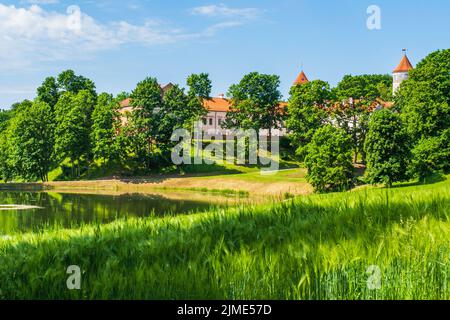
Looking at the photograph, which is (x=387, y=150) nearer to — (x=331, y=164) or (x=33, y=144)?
(x=331, y=164)

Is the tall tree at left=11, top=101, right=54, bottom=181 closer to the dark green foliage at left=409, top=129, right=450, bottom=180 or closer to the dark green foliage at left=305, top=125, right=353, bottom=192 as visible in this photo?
the dark green foliage at left=305, top=125, right=353, bottom=192

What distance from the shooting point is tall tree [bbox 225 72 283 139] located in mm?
105125

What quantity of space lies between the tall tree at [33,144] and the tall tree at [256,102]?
39898 millimetres

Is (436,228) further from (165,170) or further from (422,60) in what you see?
(165,170)

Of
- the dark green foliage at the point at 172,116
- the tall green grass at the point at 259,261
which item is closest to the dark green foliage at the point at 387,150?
the dark green foliage at the point at 172,116

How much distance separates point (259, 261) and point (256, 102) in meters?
101

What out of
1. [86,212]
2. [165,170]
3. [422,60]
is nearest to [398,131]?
[422,60]

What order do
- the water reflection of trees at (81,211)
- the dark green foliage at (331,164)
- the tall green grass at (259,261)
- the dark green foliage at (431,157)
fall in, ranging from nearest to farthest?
1. the tall green grass at (259,261)
2. the water reflection of trees at (81,211)
3. the dark green foliage at (331,164)
4. the dark green foliage at (431,157)

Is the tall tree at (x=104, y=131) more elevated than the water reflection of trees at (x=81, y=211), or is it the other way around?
the tall tree at (x=104, y=131)

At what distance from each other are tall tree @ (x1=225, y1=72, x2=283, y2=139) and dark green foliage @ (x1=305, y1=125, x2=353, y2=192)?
44.2 metres

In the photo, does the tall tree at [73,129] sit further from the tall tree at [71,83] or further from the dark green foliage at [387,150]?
the dark green foliage at [387,150]

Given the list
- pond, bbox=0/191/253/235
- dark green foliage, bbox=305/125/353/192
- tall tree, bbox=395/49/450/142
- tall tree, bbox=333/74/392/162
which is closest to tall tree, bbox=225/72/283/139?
tall tree, bbox=333/74/392/162

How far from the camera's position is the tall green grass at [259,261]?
5.23 meters
